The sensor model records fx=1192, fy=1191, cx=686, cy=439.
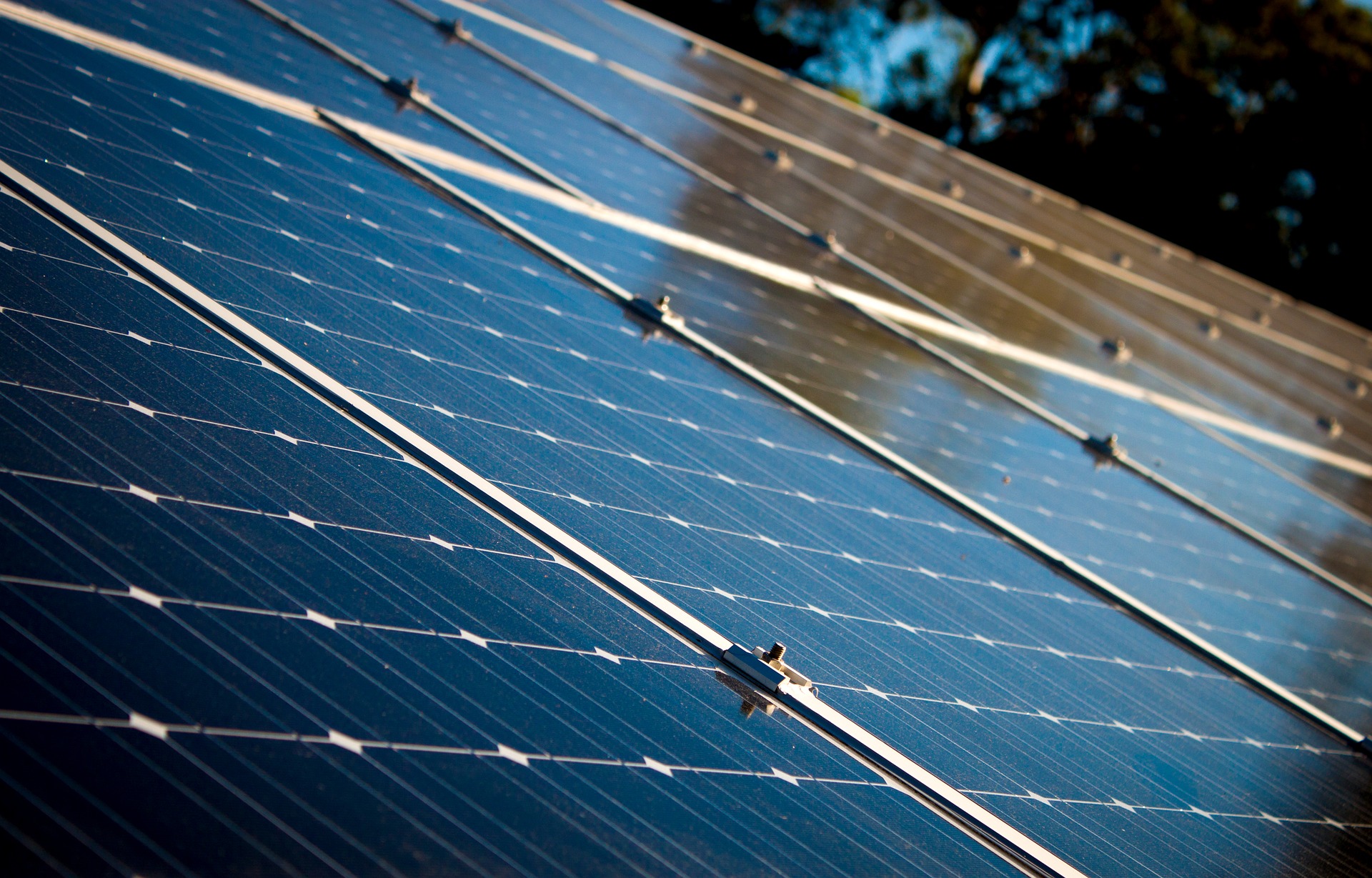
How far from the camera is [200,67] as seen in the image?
787 cm

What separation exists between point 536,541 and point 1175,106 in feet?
153

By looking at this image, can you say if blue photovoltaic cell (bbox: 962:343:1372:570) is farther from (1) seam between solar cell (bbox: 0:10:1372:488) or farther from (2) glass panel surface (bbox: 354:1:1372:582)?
(1) seam between solar cell (bbox: 0:10:1372:488)

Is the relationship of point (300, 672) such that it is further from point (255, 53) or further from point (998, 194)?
point (998, 194)

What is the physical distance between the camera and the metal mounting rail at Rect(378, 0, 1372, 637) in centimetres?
1027

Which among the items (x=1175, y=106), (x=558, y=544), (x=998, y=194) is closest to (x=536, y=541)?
(x=558, y=544)

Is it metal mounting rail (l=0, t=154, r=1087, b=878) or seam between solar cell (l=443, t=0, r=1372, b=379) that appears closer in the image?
metal mounting rail (l=0, t=154, r=1087, b=878)

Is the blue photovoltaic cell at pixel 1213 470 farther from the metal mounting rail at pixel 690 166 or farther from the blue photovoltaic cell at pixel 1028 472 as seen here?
the metal mounting rail at pixel 690 166

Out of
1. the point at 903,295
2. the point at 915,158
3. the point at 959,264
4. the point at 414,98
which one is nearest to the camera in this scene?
the point at 414,98

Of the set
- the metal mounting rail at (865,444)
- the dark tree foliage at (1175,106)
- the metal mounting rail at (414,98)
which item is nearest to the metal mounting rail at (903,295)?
the metal mounting rail at (414,98)

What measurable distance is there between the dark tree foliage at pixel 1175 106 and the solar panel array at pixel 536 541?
35.0m

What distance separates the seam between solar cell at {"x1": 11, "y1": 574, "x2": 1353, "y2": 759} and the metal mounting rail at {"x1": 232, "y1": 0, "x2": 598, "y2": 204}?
576cm

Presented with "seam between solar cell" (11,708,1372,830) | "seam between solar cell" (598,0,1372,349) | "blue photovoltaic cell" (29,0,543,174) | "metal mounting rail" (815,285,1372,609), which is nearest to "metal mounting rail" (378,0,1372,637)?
"metal mounting rail" (815,285,1372,609)

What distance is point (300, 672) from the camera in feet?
11.1

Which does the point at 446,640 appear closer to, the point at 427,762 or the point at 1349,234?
the point at 427,762
